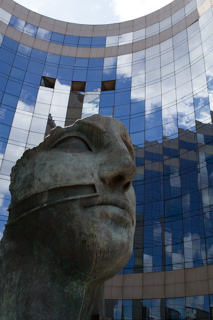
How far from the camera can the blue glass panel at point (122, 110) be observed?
82.2 feet


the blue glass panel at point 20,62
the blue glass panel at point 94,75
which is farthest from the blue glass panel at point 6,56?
the blue glass panel at point 94,75

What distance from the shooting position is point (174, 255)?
18.7 m

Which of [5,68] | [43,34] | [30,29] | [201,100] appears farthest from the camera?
[43,34]

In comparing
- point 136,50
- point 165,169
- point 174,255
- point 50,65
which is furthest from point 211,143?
point 50,65

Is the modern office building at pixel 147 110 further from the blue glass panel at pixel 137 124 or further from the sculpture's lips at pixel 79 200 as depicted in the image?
the sculpture's lips at pixel 79 200

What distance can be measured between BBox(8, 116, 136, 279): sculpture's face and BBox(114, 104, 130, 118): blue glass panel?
22190 mm

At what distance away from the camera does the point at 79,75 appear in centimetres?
2772

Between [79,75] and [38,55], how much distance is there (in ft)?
13.8

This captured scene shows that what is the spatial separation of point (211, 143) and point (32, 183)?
60.9ft

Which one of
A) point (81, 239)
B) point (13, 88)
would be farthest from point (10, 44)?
point (81, 239)

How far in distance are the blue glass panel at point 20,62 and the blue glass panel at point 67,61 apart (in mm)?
3191

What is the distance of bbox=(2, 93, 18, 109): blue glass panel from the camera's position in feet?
80.8

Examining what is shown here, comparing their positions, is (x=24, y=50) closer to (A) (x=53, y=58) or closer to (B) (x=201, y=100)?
(A) (x=53, y=58)

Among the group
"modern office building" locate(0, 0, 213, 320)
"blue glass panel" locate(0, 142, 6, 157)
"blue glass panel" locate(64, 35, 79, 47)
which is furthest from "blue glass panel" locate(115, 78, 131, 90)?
"blue glass panel" locate(0, 142, 6, 157)
